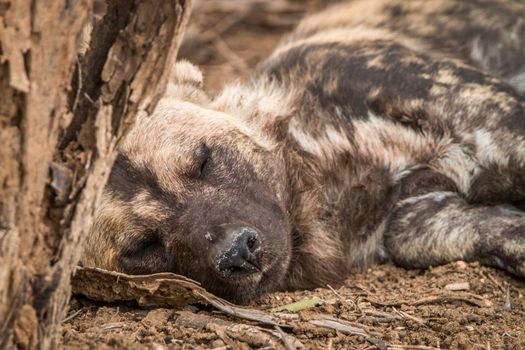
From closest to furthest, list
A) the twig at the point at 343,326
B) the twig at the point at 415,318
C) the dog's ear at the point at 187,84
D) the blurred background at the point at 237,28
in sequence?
the twig at the point at 343,326, the twig at the point at 415,318, the dog's ear at the point at 187,84, the blurred background at the point at 237,28

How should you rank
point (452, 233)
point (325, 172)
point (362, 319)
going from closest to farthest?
point (362, 319), point (452, 233), point (325, 172)

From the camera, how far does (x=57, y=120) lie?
1.84m

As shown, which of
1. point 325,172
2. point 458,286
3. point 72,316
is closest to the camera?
point 72,316

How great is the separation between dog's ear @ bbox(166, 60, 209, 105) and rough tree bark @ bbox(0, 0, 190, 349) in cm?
162

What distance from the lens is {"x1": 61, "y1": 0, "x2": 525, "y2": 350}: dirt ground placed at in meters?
2.44

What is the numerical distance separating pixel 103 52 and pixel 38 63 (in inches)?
9.7

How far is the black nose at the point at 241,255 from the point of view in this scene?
2.69 m

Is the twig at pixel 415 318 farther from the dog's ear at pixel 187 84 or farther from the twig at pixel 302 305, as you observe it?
the dog's ear at pixel 187 84

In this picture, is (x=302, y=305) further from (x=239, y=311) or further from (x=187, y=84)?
(x=187, y=84)

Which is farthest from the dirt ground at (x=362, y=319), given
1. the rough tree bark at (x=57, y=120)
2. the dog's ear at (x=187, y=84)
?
the dog's ear at (x=187, y=84)

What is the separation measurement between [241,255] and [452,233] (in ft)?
3.40

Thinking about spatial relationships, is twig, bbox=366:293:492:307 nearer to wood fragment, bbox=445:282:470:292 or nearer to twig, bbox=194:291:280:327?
wood fragment, bbox=445:282:470:292

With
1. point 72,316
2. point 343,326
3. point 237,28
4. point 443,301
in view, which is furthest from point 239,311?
point 237,28

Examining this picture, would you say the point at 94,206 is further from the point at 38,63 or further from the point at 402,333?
the point at 402,333
